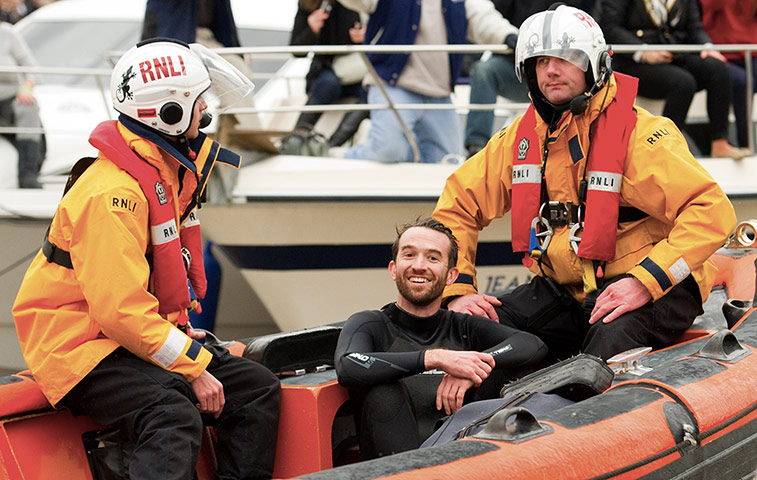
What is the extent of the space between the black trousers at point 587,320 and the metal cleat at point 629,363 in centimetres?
18

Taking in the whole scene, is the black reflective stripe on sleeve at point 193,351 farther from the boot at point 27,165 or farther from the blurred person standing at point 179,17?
the boot at point 27,165

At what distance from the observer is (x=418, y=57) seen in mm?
5934

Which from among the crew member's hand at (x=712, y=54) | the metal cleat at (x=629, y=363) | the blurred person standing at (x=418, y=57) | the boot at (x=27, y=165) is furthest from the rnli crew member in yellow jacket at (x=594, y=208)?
the boot at (x=27, y=165)

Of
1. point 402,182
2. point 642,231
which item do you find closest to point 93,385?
point 642,231

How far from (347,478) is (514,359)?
1.08m

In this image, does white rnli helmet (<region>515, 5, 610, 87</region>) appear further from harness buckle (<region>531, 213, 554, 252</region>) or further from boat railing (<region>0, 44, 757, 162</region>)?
boat railing (<region>0, 44, 757, 162</region>)

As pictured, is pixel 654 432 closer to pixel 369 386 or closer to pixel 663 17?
pixel 369 386

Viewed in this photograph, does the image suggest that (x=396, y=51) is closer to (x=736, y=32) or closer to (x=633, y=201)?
(x=736, y=32)

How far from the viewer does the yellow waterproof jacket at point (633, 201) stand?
342 cm

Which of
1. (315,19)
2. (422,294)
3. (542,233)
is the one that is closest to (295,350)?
(422,294)

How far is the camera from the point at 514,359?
10.6 feet

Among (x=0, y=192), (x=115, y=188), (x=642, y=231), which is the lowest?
(x=0, y=192)

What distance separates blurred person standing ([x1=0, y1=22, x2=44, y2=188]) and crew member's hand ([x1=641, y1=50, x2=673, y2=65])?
12.3ft

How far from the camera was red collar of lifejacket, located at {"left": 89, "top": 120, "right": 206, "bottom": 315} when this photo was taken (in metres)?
2.99
